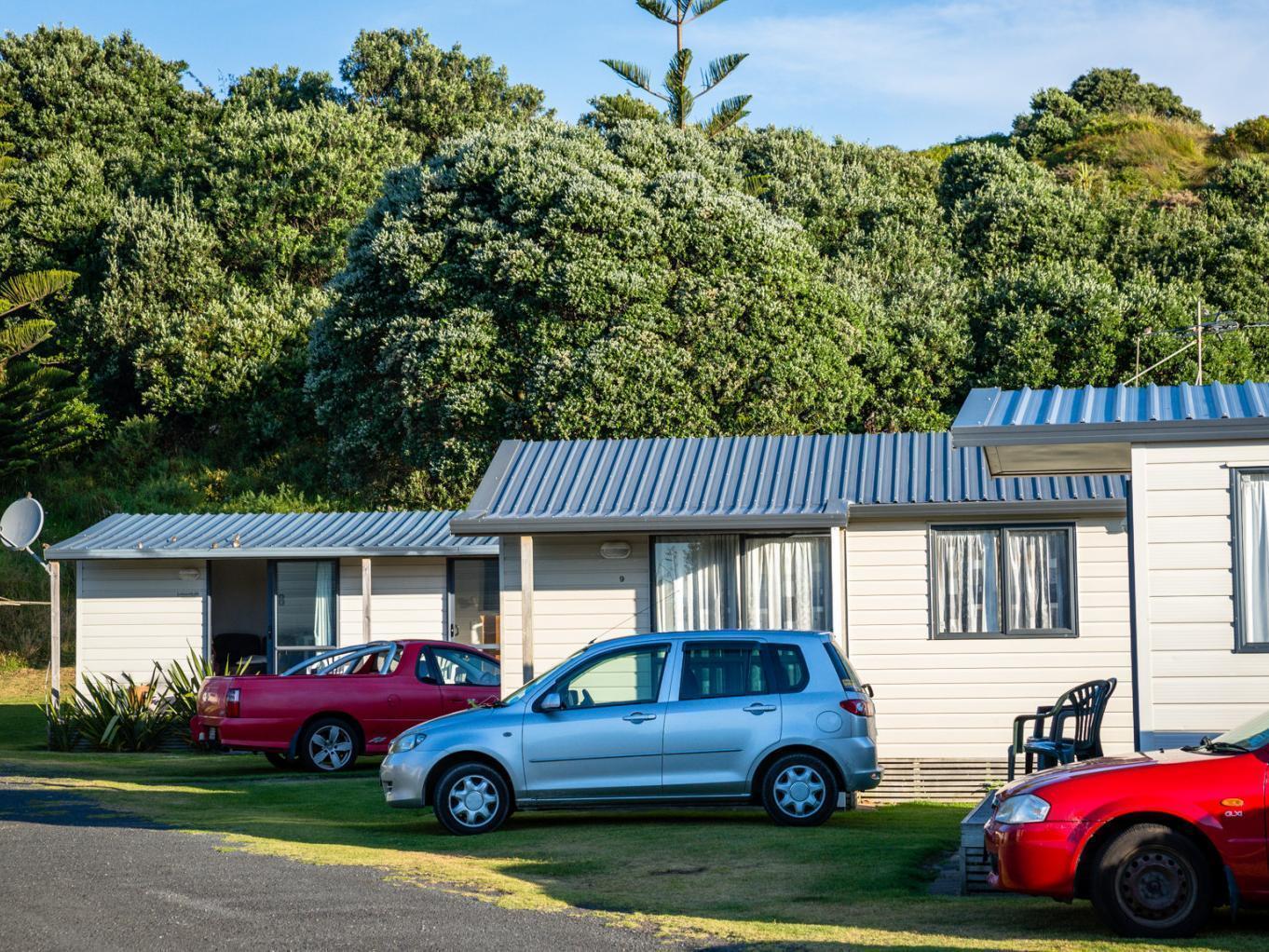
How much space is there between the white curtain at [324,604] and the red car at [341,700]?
4.17 meters

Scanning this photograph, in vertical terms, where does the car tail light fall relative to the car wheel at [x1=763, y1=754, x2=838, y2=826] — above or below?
above

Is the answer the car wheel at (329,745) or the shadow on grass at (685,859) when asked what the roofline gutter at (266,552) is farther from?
the shadow on grass at (685,859)

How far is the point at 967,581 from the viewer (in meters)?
15.4

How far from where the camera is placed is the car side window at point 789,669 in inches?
474

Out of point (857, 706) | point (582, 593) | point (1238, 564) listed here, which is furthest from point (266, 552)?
point (1238, 564)

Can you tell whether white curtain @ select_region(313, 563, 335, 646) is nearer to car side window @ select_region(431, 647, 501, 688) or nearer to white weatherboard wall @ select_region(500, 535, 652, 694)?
car side window @ select_region(431, 647, 501, 688)

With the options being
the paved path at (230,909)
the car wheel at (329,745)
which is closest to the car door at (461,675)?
the car wheel at (329,745)

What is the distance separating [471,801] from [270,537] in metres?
10.7

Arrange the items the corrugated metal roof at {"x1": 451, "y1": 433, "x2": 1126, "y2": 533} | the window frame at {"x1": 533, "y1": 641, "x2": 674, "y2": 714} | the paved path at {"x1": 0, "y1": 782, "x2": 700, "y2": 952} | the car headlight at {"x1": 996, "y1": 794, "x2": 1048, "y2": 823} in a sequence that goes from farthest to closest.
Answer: the corrugated metal roof at {"x1": 451, "y1": 433, "x2": 1126, "y2": 533} < the window frame at {"x1": 533, "y1": 641, "x2": 674, "y2": 714} < the car headlight at {"x1": 996, "y1": 794, "x2": 1048, "y2": 823} < the paved path at {"x1": 0, "y1": 782, "x2": 700, "y2": 952}

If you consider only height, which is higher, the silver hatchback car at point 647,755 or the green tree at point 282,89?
the green tree at point 282,89

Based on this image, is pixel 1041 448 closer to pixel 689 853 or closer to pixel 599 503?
pixel 689 853

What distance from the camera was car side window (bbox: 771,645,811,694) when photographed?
12.0 m

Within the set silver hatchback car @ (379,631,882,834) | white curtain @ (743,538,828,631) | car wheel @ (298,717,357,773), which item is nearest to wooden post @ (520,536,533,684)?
white curtain @ (743,538,828,631)

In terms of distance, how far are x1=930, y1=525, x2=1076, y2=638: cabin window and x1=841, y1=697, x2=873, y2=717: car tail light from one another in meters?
3.52
